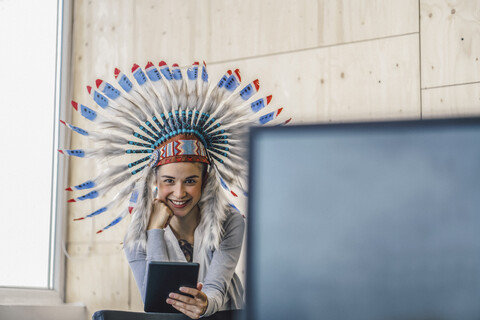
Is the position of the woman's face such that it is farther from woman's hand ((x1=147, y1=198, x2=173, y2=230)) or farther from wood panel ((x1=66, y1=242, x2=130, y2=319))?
wood panel ((x1=66, y1=242, x2=130, y2=319))

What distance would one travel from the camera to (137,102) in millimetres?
2289

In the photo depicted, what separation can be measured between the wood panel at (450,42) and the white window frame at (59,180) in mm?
1744

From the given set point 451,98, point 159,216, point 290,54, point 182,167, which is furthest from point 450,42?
point 159,216

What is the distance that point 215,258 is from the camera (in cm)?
219

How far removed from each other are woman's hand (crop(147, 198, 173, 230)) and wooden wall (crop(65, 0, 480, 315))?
0.66 m

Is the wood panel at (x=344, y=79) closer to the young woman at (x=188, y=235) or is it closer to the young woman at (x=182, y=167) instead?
the young woman at (x=182, y=167)

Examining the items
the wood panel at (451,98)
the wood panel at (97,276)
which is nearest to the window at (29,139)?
the wood panel at (97,276)

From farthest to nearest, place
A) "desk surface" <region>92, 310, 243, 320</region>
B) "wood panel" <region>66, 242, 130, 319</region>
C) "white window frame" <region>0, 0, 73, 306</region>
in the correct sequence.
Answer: "white window frame" <region>0, 0, 73, 306</region>
"wood panel" <region>66, 242, 130, 319</region>
"desk surface" <region>92, 310, 243, 320</region>

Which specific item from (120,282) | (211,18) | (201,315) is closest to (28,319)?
(120,282)

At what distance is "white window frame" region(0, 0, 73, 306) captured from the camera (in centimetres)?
310

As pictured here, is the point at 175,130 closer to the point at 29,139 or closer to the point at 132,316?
the point at 132,316

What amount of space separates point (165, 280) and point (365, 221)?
1.35m

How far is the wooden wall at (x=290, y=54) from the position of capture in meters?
2.47

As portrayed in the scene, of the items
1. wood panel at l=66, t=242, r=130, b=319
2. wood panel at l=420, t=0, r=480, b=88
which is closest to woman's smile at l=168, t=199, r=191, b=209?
wood panel at l=66, t=242, r=130, b=319
